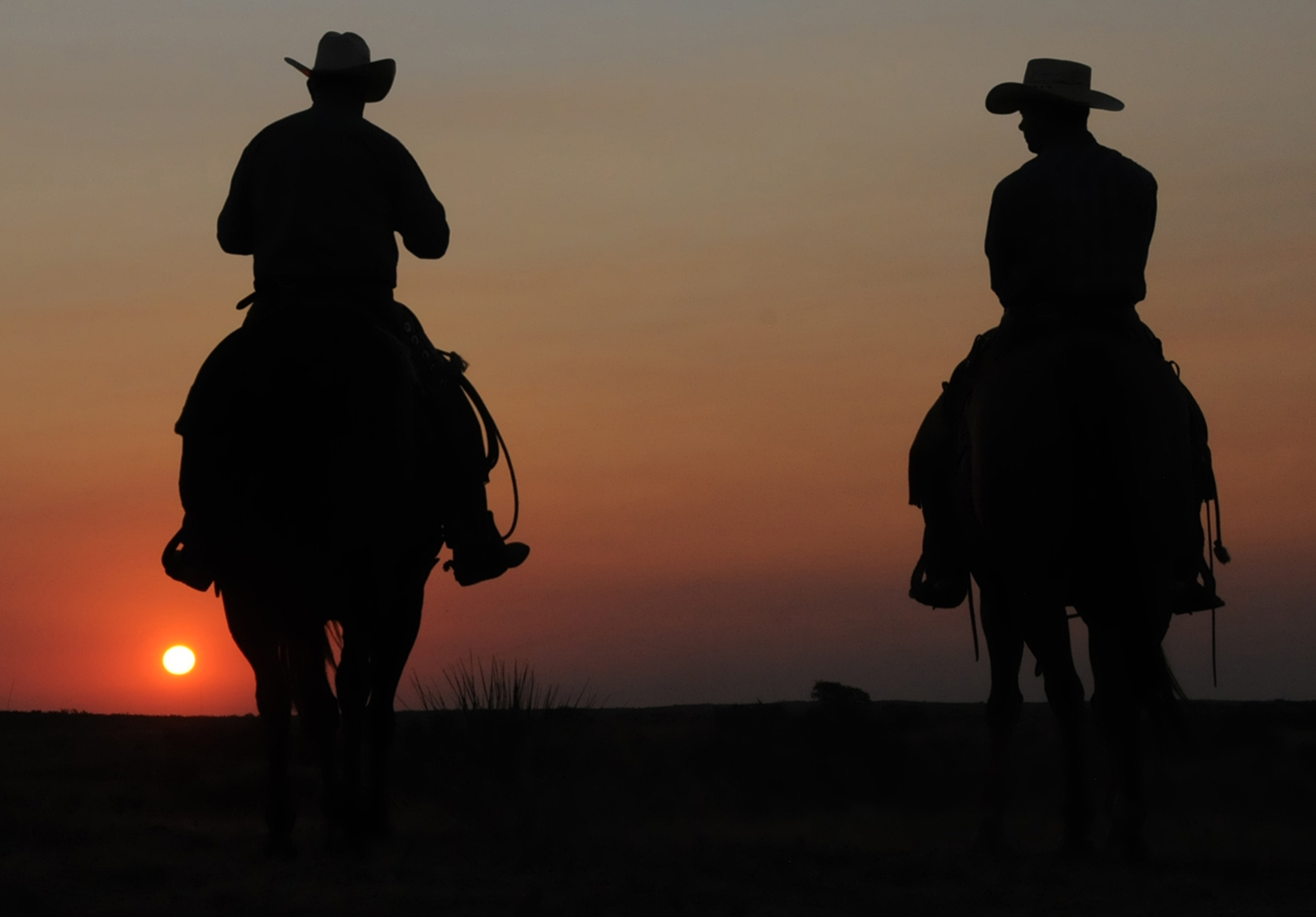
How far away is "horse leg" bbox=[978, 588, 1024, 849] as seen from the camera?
9398mm

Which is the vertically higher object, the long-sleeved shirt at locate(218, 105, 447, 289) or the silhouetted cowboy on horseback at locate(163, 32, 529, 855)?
the long-sleeved shirt at locate(218, 105, 447, 289)

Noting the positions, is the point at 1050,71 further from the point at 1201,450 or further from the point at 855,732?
the point at 855,732

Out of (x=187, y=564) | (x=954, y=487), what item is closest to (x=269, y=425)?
(x=187, y=564)

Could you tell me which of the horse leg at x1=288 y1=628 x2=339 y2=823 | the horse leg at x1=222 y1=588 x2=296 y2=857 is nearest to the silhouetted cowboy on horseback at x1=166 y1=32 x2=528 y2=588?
the horse leg at x1=222 y1=588 x2=296 y2=857

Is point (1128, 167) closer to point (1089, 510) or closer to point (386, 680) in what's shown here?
point (1089, 510)

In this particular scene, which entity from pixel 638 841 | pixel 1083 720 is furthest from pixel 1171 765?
pixel 638 841

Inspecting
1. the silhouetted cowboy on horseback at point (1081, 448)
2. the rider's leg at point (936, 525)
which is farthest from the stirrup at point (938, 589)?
the silhouetted cowboy on horseback at point (1081, 448)

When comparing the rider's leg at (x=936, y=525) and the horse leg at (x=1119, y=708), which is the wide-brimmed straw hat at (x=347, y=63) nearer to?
the rider's leg at (x=936, y=525)

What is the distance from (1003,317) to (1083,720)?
6.49 ft

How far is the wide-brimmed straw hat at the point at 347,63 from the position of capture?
29.1ft

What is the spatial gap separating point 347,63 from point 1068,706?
4629 mm

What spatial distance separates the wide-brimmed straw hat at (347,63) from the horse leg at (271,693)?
2603mm

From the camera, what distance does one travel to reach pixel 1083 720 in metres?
8.83

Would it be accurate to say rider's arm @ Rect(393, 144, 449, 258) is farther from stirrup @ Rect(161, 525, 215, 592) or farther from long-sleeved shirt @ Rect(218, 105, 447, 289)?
stirrup @ Rect(161, 525, 215, 592)
